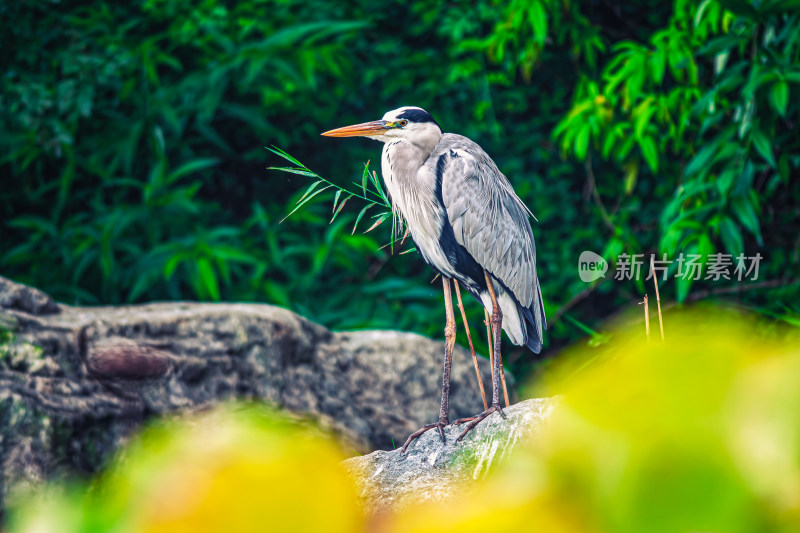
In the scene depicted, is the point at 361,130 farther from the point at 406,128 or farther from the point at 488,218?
the point at 488,218

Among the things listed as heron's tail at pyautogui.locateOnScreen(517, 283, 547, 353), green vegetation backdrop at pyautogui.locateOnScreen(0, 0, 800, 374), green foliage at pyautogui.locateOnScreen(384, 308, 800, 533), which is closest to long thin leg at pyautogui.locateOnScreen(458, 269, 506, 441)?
heron's tail at pyautogui.locateOnScreen(517, 283, 547, 353)

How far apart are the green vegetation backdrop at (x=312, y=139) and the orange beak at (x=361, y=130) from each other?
1700 mm

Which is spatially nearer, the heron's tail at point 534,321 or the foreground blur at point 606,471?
the foreground blur at point 606,471

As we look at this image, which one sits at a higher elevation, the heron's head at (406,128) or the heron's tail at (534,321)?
the heron's head at (406,128)

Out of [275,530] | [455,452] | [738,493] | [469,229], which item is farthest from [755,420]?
[469,229]

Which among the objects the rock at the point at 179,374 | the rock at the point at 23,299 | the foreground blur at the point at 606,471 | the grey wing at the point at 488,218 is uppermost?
the foreground blur at the point at 606,471

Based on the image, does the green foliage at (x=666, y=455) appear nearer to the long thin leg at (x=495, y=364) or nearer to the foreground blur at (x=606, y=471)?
the foreground blur at (x=606, y=471)

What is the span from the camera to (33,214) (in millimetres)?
4238

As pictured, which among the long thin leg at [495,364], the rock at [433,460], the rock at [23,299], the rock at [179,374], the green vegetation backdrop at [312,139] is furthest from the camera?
the green vegetation backdrop at [312,139]

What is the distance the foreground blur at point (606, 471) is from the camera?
29cm

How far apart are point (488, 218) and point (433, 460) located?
2.04ft

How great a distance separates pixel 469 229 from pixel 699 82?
214cm

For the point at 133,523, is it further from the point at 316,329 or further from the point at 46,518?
the point at 316,329

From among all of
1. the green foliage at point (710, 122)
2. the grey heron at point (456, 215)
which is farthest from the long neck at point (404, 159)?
the green foliage at point (710, 122)
